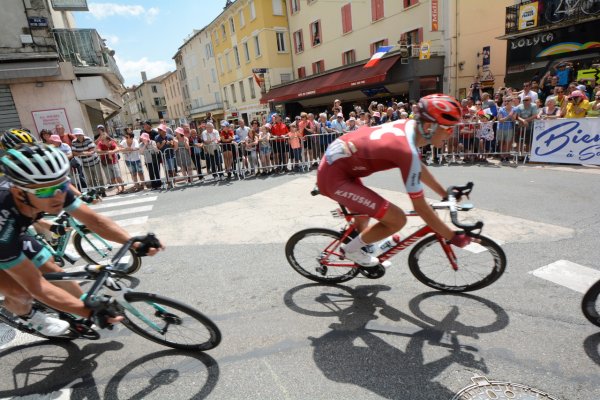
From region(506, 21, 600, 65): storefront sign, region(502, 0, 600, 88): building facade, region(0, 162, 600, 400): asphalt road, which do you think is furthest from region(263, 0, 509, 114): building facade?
region(0, 162, 600, 400): asphalt road

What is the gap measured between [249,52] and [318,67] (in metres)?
9.12

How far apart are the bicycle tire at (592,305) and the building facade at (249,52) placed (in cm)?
3087

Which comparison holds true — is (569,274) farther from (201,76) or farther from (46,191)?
(201,76)

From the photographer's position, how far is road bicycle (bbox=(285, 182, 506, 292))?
3236 mm

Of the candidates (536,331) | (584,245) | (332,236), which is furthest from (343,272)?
(584,245)

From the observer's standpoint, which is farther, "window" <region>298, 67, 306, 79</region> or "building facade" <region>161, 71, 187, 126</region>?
"building facade" <region>161, 71, 187, 126</region>

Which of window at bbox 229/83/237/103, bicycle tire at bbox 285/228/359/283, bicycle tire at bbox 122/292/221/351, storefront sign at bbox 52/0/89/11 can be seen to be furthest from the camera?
window at bbox 229/83/237/103

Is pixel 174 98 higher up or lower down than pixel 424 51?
higher up

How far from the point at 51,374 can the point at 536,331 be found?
397cm

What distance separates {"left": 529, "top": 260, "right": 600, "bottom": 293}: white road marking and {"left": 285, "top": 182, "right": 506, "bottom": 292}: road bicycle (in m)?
0.76

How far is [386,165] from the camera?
294 centimetres

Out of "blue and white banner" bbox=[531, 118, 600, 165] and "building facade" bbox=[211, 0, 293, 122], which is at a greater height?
"building facade" bbox=[211, 0, 293, 122]

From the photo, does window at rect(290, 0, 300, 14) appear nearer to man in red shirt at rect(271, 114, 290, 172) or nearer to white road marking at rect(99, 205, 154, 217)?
man in red shirt at rect(271, 114, 290, 172)

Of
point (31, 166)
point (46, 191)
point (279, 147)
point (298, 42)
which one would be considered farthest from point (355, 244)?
point (298, 42)
